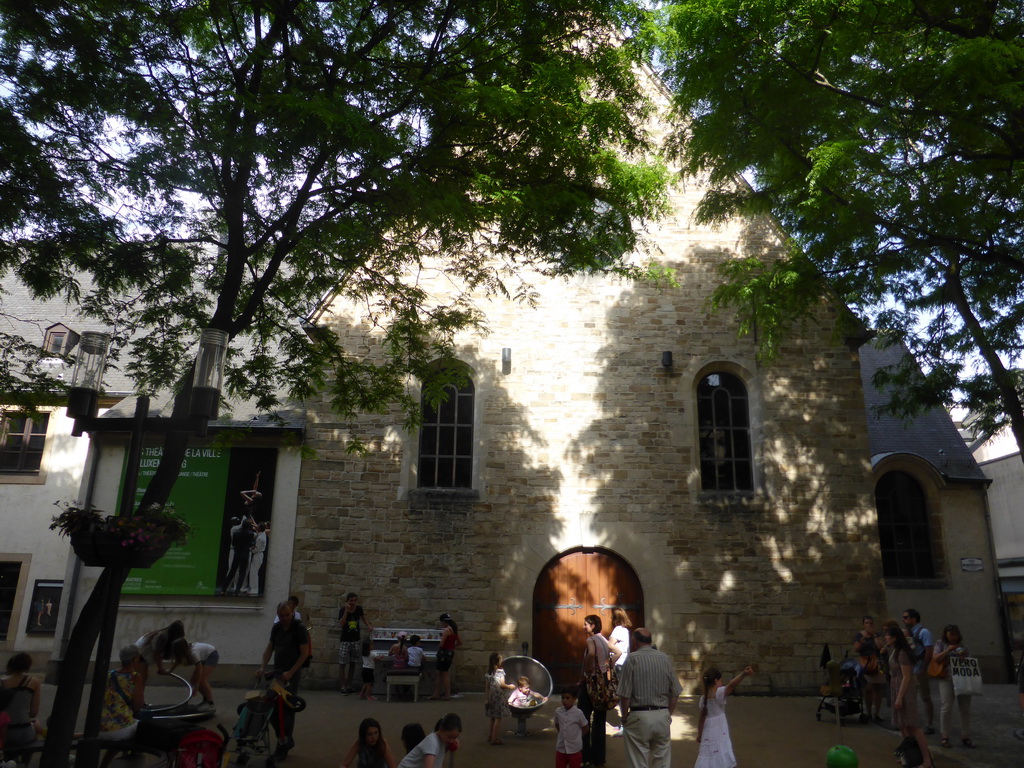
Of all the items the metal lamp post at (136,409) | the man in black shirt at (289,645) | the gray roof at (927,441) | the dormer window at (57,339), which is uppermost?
the dormer window at (57,339)

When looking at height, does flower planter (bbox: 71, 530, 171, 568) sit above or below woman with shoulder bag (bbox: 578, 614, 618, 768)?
above

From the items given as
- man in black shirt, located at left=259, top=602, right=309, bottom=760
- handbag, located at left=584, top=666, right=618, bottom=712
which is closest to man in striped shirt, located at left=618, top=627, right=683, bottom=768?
handbag, located at left=584, top=666, right=618, bottom=712

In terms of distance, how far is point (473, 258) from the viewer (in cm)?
892

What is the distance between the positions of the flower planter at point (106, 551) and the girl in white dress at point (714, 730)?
15.0 feet

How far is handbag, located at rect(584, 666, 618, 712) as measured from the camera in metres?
7.04

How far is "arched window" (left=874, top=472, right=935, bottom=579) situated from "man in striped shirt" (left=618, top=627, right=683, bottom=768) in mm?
11766

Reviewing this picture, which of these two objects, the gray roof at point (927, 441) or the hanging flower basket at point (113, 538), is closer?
the hanging flower basket at point (113, 538)

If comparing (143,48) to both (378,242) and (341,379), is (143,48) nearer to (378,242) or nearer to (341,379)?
(378,242)

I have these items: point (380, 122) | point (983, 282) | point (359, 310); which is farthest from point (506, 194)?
point (983, 282)

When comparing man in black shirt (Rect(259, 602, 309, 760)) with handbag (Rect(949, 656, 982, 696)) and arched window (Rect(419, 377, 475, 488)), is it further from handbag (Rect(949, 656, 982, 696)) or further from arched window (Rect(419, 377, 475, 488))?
handbag (Rect(949, 656, 982, 696))

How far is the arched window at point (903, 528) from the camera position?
15.9 meters

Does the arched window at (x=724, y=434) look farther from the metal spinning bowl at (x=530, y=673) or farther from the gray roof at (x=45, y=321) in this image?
the gray roof at (x=45, y=321)

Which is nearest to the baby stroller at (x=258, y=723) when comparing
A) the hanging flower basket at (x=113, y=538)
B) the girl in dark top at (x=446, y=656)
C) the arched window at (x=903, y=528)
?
the hanging flower basket at (x=113, y=538)

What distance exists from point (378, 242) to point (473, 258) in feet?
4.62
